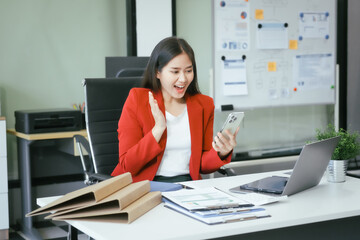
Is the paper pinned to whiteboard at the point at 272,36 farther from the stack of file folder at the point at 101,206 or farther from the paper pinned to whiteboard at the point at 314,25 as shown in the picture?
the stack of file folder at the point at 101,206

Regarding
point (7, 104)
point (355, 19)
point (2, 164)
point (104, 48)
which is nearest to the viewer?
point (2, 164)

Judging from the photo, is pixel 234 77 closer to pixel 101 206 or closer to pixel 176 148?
pixel 176 148

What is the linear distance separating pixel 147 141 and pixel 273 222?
2.74 feet

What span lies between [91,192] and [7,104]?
2518 mm

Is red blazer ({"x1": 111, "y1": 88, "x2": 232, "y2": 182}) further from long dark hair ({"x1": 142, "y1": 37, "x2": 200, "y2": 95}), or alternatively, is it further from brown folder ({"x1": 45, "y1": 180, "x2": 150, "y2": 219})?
brown folder ({"x1": 45, "y1": 180, "x2": 150, "y2": 219})

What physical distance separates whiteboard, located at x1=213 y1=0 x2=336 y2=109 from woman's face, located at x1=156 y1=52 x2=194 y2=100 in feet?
6.12

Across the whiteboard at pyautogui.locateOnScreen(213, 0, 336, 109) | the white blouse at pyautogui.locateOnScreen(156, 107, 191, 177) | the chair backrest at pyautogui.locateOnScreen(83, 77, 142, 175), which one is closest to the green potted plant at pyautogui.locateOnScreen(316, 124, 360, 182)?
the white blouse at pyautogui.locateOnScreen(156, 107, 191, 177)

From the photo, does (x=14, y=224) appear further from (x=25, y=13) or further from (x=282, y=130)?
(x=282, y=130)

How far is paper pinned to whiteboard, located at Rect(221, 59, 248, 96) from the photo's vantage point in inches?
163

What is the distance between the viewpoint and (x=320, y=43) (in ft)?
15.0

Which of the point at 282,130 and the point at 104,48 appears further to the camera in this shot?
the point at 282,130

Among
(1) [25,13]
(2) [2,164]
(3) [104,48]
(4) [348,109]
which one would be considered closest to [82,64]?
(3) [104,48]

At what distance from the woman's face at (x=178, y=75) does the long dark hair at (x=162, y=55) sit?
22 mm

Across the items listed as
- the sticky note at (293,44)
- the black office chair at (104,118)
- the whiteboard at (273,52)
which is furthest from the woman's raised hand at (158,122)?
the sticky note at (293,44)
